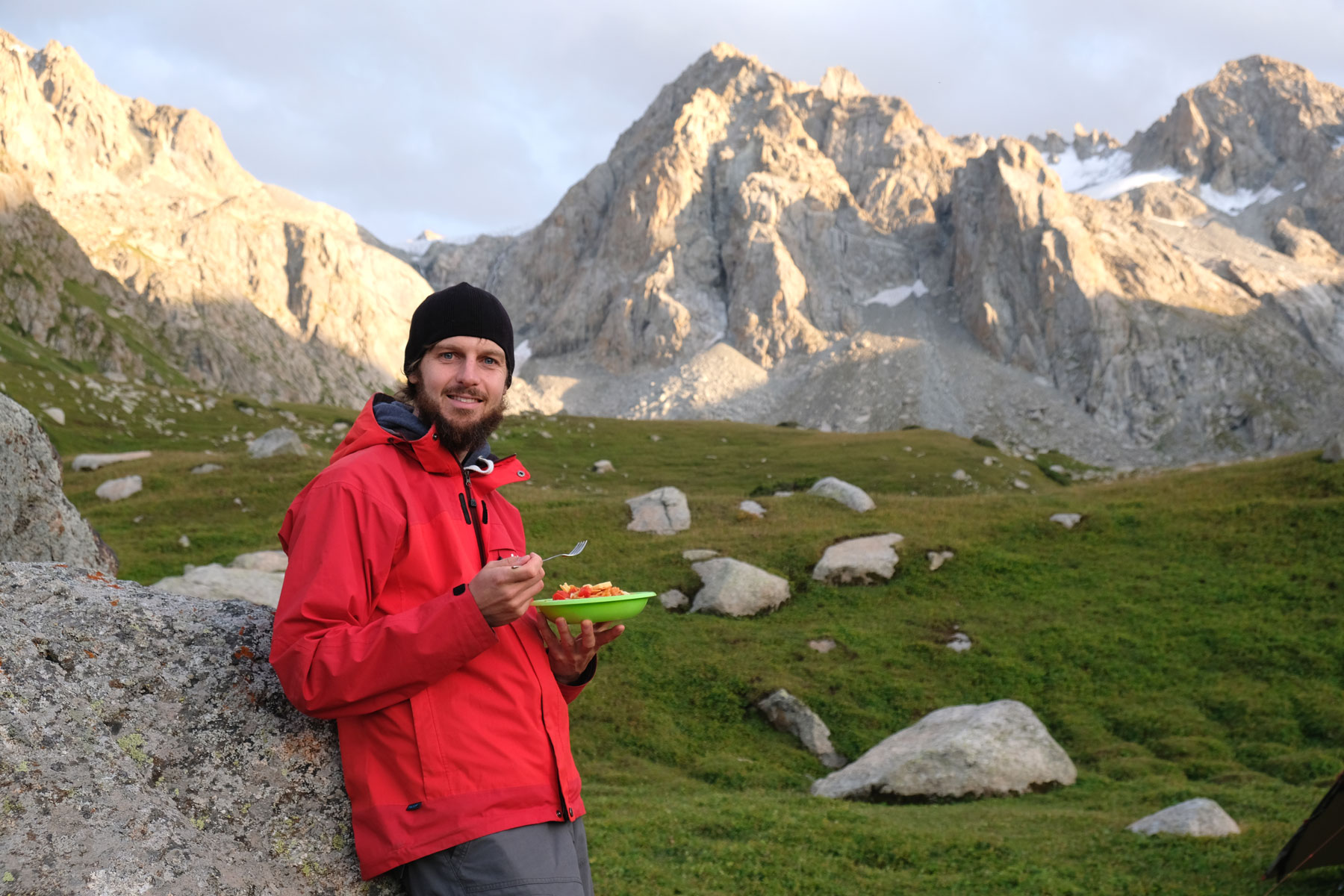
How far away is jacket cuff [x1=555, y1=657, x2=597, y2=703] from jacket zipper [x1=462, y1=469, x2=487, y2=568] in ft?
3.52

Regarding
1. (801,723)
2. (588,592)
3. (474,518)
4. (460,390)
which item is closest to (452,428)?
(460,390)

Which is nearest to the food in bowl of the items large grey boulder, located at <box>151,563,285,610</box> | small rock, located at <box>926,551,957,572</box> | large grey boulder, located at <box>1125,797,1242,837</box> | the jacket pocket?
the jacket pocket

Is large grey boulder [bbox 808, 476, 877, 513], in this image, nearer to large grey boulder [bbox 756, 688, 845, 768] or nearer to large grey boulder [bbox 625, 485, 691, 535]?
large grey boulder [bbox 625, 485, 691, 535]

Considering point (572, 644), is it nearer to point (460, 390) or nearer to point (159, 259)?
point (460, 390)

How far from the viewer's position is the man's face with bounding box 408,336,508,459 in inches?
200

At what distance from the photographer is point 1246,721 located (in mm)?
21188

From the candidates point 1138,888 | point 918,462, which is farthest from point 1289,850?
point 918,462

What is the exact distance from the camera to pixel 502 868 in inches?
165

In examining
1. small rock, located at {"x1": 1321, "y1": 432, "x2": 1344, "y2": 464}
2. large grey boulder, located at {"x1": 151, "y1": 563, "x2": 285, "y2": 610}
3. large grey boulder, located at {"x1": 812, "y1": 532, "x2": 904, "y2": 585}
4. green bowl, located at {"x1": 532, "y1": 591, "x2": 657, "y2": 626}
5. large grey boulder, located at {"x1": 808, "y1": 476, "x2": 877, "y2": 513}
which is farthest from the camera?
large grey boulder, located at {"x1": 808, "y1": 476, "x2": 877, "y2": 513}

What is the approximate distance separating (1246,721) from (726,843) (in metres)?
15.8

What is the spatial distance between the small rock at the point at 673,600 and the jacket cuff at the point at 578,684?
2188 cm

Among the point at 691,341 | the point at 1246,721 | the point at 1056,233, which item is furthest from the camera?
the point at 691,341

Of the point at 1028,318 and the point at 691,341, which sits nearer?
the point at 1028,318

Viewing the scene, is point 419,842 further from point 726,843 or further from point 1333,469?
point 1333,469
